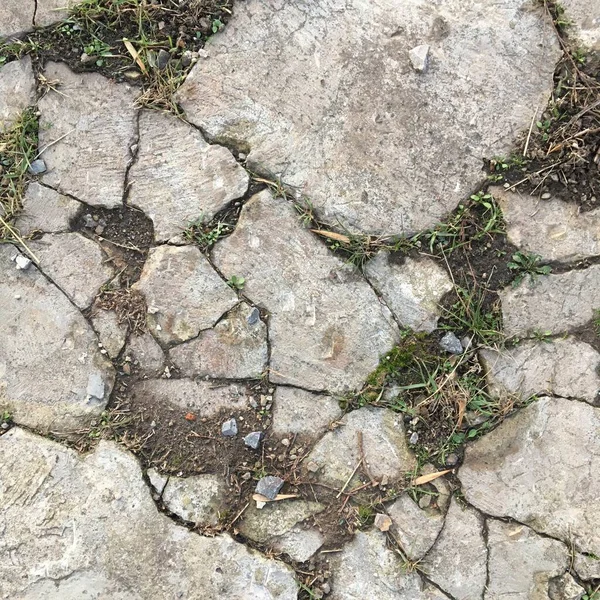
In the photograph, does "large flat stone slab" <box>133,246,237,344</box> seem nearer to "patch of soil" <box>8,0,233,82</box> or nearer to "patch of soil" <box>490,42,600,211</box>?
"patch of soil" <box>8,0,233,82</box>

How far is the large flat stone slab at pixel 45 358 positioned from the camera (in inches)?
93.9

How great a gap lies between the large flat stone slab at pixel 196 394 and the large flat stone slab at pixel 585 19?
183 cm

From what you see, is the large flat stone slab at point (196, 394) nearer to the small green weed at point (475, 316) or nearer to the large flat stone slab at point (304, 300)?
the large flat stone slab at point (304, 300)

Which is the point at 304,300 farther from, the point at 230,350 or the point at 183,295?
the point at 183,295

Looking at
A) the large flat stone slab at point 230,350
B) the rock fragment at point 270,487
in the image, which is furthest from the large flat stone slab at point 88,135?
the rock fragment at point 270,487

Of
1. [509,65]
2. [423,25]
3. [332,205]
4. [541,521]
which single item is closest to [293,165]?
[332,205]

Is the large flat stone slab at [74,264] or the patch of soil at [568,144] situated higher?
the patch of soil at [568,144]

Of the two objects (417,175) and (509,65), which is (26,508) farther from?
(509,65)

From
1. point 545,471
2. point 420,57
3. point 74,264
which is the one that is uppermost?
point 420,57

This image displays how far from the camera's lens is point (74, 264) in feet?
7.95

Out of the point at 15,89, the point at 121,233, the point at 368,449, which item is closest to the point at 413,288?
the point at 368,449

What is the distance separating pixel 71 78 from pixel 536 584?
2.58m

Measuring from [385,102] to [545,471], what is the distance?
4.90ft

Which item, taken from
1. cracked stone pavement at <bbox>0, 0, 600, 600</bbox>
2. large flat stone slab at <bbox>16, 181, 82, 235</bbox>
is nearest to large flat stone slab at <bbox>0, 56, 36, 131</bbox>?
cracked stone pavement at <bbox>0, 0, 600, 600</bbox>
